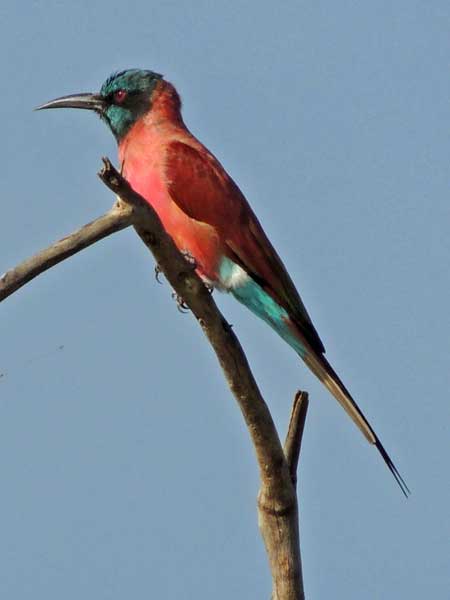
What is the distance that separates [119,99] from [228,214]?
1.17 m

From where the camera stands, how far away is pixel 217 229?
5.06 meters

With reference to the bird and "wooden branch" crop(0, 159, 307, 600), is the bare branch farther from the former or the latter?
the bird

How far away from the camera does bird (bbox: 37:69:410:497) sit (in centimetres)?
480

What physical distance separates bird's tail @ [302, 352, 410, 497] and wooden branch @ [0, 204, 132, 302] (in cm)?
126

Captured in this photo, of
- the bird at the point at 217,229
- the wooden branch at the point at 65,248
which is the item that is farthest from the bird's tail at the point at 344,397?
the wooden branch at the point at 65,248

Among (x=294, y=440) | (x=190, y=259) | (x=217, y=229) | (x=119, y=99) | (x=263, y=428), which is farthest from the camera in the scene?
(x=119, y=99)

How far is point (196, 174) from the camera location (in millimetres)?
5160

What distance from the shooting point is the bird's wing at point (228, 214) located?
492 cm

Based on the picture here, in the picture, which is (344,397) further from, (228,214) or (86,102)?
(86,102)

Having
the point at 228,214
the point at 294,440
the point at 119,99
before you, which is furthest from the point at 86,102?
the point at 294,440

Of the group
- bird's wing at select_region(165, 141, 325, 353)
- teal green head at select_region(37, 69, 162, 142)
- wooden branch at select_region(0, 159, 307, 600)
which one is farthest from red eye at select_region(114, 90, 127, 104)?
wooden branch at select_region(0, 159, 307, 600)

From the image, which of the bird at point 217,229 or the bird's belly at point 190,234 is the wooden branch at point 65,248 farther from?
the bird's belly at point 190,234

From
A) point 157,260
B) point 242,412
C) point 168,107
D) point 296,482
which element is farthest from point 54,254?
point 168,107

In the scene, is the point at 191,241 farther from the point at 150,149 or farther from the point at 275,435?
the point at 275,435
